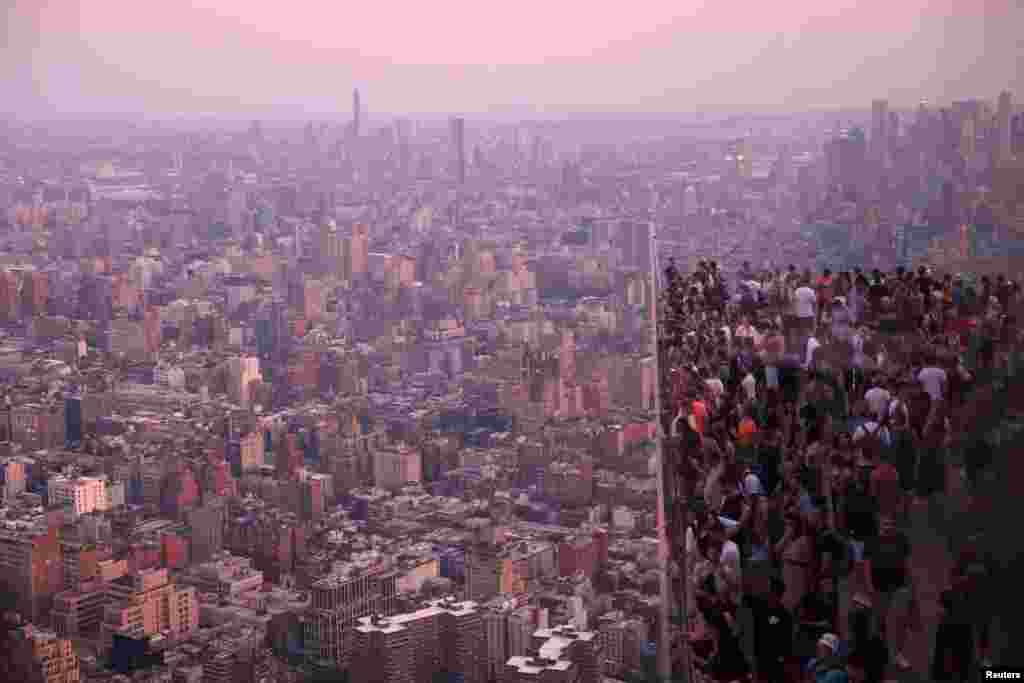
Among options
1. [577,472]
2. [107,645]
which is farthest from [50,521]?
[577,472]

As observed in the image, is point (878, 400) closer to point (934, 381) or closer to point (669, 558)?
point (934, 381)

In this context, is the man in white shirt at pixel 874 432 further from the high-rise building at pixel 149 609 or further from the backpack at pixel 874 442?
the high-rise building at pixel 149 609

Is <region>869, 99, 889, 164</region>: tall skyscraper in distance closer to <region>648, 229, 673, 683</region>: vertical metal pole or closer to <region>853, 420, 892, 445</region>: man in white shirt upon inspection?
<region>648, 229, 673, 683</region>: vertical metal pole

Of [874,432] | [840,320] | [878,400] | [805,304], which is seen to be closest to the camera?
[874,432]

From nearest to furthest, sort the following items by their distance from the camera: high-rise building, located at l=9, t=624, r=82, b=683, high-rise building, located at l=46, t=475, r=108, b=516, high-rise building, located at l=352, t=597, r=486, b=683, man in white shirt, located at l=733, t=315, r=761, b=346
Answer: man in white shirt, located at l=733, t=315, r=761, b=346 → high-rise building, located at l=352, t=597, r=486, b=683 → high-rise building, located at l=9, t=624, r=82, b=683 → high-rise building, located at l=46, t=475, r=108, b=516

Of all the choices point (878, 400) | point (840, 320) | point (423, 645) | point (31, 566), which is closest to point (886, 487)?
point (878, 400)

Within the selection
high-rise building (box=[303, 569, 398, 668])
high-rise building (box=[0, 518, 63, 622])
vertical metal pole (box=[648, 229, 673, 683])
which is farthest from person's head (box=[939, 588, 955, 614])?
high-rise building (box=[0, 518, 63, 622])
